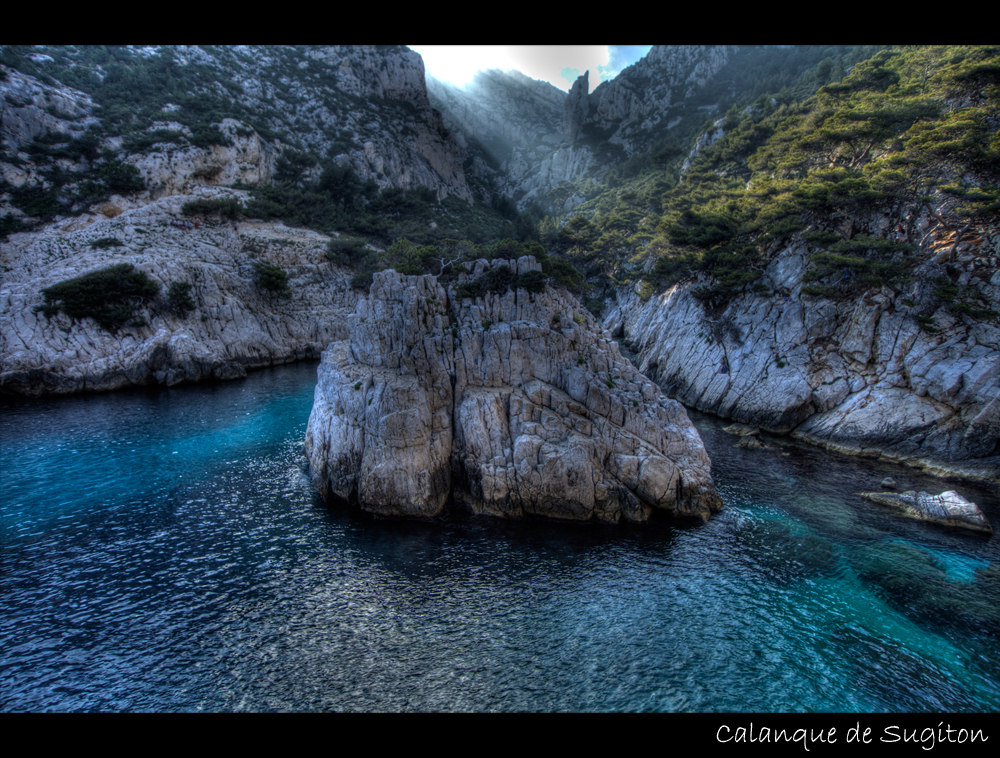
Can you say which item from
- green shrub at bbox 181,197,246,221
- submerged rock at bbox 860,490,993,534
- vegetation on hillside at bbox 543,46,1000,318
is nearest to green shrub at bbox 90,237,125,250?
green shrub at bbox 181,197,246,221

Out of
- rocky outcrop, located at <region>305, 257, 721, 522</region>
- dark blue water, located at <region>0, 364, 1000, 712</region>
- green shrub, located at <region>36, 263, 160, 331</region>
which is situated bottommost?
dark blue water, located at <region>0, 364, 1000, 712</region>

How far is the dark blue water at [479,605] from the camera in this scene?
13.0m

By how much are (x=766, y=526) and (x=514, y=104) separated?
20028cm

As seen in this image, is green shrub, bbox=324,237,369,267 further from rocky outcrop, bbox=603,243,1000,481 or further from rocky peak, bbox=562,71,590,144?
rocky peak, bbox=562,71,590,144

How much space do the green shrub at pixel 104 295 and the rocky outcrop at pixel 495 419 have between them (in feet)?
129

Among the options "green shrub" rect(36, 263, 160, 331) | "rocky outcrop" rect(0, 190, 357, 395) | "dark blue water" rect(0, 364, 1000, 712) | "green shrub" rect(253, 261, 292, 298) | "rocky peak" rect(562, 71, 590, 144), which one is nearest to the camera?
"dark blue water" rect(0, 364, 1000, 712)

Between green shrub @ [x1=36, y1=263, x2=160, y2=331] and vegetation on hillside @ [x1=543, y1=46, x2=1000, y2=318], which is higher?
vegetation on hillside @ [x1=543, y1=46, x2=1000, y2=318]

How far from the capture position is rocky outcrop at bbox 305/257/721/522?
22172mm

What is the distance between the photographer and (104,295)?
48625mm

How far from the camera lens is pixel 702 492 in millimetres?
22344

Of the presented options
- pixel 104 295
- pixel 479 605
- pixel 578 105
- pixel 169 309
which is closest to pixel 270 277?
pixel 169 309

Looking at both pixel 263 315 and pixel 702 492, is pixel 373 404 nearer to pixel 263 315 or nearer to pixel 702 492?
pixel 702 492

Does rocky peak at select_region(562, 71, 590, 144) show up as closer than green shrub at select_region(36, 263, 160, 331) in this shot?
No

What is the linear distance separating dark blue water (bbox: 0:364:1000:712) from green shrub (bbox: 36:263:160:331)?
94.0ft
